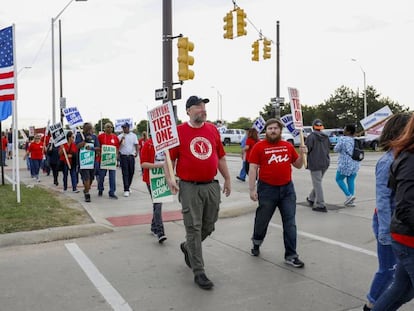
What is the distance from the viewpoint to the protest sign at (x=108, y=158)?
36.6 ft

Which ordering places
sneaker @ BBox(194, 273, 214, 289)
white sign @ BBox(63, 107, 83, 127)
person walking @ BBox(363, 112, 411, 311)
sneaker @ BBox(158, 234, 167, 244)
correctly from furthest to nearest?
white sign @ BBox(63, 107, 83, 127) < sneaker @ BBox(158, 234, 167, 244) < sneaker @ BBox(194, 273, 214, 289) < person walking @ BBox(363, 112, 411, 311)

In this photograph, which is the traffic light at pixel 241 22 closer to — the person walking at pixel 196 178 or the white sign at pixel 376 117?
the white sign at pixel 376 117

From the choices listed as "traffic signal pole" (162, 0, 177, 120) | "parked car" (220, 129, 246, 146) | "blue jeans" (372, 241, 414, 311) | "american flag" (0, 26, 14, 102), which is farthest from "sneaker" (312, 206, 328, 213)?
"parked car" (220, 129, 246, 146)

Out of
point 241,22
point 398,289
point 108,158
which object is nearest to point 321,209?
point 108,158

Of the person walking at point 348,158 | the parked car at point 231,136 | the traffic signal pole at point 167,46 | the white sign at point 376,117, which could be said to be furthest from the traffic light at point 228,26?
the parked car at point 231,136

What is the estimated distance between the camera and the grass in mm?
7375

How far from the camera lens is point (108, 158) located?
11.2 metres

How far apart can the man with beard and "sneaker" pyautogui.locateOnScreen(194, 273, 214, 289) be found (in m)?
1.20

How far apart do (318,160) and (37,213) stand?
17.8 ft

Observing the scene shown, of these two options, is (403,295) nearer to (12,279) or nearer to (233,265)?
(233,265)

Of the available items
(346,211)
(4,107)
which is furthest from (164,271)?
(4,107)

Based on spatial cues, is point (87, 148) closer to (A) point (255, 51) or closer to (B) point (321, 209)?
(B) point (321, 209)

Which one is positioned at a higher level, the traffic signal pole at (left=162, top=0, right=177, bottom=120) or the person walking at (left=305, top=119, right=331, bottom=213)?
the traffic signal pole at (left=162, top=0, right=177, bottom=120)

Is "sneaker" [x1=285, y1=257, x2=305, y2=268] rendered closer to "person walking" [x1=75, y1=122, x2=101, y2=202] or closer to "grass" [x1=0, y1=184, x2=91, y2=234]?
"grass" [x1=0, y1=184, x2=91, y2=234]
